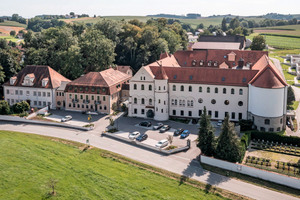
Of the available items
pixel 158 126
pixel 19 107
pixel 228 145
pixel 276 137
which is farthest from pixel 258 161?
pixel 19 107

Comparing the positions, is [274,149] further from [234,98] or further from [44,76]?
[44,76]

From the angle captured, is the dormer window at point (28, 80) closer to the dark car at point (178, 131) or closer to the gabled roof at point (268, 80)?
the dark car at point (178, 131)

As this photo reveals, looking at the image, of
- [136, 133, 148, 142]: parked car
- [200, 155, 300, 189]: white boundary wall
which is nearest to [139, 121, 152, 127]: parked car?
[136, 133, 148, 142]: parked car

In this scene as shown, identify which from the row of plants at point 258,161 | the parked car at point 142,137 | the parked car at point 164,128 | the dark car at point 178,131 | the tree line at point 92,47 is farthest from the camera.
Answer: the tree line at point 92,47

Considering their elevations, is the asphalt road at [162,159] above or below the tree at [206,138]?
below

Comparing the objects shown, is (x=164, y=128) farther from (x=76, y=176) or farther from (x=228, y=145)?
(x=76, y=176)

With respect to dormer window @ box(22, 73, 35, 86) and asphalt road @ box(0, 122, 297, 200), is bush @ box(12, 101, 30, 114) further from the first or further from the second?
→ dormer window @ box(22, 73, 35, 86)

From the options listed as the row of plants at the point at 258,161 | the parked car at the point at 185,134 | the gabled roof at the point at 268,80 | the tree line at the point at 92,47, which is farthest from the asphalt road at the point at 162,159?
the tree line at the point at 92,47
